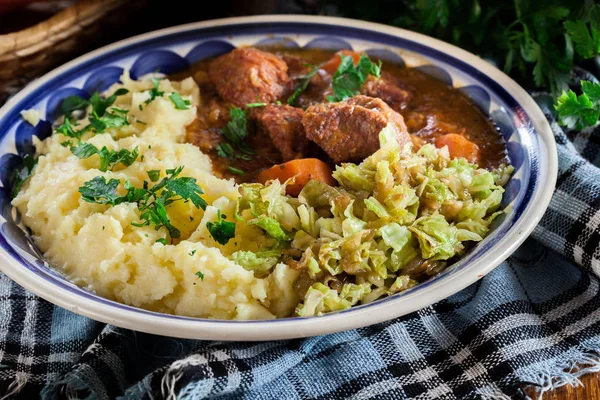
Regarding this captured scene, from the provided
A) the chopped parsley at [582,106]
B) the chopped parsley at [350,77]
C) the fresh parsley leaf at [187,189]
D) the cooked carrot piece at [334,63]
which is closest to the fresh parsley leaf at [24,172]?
the fresh parsley leaf at [187,189]

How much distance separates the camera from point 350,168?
4289 mm

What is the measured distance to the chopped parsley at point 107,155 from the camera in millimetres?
4594

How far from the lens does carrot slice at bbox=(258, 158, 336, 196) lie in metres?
4.59

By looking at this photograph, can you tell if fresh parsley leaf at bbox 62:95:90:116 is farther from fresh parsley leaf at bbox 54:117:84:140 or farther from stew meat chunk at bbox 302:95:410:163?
stew meat chunk at bbox 302:95:410:163

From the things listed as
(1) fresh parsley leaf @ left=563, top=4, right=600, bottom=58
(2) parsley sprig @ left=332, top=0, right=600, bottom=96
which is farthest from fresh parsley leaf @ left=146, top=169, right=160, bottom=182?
(1) fresh parsley leaf @ left=563, top=4, right=600, bottom=58

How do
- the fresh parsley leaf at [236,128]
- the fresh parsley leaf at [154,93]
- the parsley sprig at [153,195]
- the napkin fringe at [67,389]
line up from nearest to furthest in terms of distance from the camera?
the napkin fringe at [67,389], the parsley sprig at [153,195], the fresh parsley leaf at [236,128], the fresh parsley leaf at [154,93]

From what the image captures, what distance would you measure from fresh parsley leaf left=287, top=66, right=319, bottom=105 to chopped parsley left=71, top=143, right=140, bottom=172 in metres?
1.44

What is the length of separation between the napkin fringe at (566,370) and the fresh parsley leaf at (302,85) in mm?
2855

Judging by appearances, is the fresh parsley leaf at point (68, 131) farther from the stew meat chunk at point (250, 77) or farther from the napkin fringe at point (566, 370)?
the napkin fringe at point (566, 370)

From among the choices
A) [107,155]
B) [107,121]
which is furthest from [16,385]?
[107,121]

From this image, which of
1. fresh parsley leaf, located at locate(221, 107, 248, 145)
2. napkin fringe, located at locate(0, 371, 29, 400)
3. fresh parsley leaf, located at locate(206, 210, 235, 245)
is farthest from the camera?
fresh parsley leaf, located at locate(221, 107, 248, 145)

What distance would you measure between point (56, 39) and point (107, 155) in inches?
74.1

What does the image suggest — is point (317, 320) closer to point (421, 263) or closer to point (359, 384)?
point (359, 384)

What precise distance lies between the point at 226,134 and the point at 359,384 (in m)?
2.32
